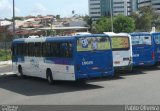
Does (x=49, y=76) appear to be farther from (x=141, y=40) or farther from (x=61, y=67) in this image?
(x=141, y=40)

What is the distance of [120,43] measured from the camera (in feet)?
75.3

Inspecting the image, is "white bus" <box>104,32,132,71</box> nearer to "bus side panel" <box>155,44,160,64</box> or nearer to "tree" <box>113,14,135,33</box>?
"bus side panel" <box>155,44,160,64</box>

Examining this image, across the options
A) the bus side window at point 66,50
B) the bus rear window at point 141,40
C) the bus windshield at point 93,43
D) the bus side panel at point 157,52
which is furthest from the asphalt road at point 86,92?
the bus side panel at point 157,52

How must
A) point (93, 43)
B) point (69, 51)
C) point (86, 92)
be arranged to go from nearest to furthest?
point (86, 92) → point (69, 51) → point (93, 43)

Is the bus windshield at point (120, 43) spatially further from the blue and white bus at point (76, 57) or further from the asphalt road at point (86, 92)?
the blue and white bus at point (76, 57)

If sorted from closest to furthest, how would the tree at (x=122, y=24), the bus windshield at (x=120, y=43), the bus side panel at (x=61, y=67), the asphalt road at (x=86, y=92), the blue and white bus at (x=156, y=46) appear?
the asphalt road at (x=86, y=92) < the bus side panel at (x=61, y=67) < the bus windshield at (x=120, y=43) < the blue and white bus at (x=156, y=46) < the tree at (x=122, y=24)

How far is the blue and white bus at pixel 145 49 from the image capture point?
24.9m

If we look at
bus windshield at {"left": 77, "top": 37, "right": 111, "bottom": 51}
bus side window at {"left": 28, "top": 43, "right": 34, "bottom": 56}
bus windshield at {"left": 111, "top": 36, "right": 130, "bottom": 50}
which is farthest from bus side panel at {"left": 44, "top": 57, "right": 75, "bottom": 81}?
bus windshield at {"left": 111, "top": 36, "right": 130, "bottom": 50}

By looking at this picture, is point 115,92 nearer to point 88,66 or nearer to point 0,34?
point 88,66

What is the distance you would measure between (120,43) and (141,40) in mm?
2597

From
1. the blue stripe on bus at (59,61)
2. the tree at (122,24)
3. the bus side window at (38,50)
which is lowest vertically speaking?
the blue stripe on bus at (59,61)

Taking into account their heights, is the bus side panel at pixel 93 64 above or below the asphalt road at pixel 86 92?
above

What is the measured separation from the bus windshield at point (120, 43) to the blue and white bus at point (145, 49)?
182 cm

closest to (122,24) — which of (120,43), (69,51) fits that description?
(120,43)
